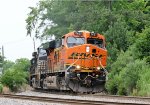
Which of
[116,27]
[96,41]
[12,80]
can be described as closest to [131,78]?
[96,41]

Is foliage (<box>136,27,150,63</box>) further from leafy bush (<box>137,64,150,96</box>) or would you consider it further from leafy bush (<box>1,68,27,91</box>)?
leafy bush (<box>1,68,27,91</box>)

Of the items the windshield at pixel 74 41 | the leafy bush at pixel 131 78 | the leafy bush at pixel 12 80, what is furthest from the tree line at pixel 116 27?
the leafy bush at pixel 12 80

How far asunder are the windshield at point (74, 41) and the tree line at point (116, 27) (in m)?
2.79

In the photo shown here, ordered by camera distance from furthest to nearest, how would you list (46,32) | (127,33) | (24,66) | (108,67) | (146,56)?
(24,66) → (46,32) → (127,33) → (108,67) → (146,56)

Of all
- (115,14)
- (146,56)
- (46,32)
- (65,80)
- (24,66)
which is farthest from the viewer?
(24,66)

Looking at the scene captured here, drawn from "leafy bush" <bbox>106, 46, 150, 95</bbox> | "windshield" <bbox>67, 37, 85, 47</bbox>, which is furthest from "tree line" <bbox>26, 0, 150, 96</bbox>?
"windshield" <bbox>67, 37, 85, 47</bbox>

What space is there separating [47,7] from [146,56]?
1006 inches

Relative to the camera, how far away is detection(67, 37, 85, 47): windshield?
21391 millimetres

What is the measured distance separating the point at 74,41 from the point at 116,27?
32.3ft

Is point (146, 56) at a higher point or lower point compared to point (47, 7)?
lower

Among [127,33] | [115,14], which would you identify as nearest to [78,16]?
[115,14]

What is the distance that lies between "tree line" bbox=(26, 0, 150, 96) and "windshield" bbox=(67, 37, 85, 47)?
2795 millimetres

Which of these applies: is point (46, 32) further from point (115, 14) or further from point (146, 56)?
point (146, 56)

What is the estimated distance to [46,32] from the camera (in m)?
44.9
